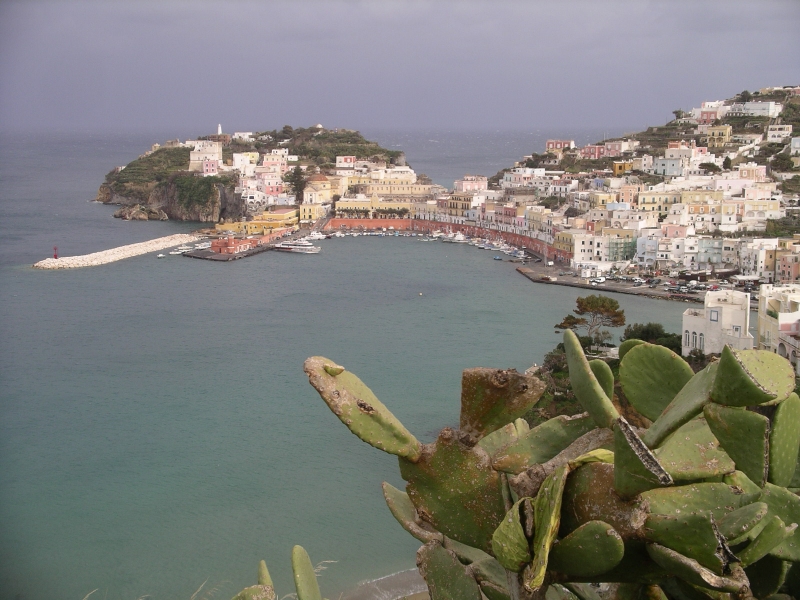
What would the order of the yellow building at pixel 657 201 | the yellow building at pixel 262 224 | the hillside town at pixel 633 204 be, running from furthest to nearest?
1. the yellow building at pixel 262 224
2. the yellow building at pixel 657 201
3. the hillside town at pixel 633 204

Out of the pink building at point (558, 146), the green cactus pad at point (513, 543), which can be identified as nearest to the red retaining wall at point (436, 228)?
the pink building at point (558, 146)

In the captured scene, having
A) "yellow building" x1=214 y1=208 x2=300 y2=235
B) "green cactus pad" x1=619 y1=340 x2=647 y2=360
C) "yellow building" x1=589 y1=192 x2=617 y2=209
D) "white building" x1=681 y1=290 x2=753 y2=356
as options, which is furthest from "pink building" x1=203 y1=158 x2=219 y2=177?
"green cactus pad" x1=619 y1=340 x2=647 y2=360

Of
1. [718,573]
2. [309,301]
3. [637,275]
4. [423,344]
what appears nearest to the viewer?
[718,573]

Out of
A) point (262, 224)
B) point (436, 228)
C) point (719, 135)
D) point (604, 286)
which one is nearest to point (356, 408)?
point (604, 286)

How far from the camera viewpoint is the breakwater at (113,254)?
15945 millimetres

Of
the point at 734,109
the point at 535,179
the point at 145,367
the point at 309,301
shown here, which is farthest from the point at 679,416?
the point at 734,109

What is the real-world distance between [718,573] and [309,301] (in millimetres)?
12490

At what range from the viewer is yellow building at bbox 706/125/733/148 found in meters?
23.5

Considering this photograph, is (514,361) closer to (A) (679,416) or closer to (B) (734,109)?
(A) (679,416)

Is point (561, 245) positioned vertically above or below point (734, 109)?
below

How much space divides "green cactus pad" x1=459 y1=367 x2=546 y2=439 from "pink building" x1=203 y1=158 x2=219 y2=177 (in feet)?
81.4

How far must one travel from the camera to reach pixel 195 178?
24.2 meters

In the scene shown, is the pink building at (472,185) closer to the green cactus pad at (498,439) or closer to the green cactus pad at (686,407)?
the green cactus pad at (498,439)

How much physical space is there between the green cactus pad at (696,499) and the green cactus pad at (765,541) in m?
0.05
